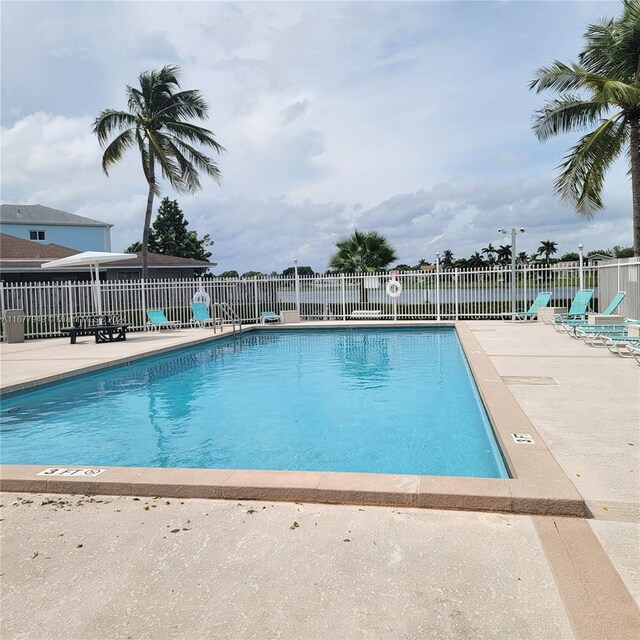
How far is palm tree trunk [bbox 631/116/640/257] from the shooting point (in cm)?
1454

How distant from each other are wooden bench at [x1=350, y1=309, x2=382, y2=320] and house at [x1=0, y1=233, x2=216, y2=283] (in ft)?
27.9

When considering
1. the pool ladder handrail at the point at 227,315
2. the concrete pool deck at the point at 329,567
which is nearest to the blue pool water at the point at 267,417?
the concrete pool deck at the point at 329,567

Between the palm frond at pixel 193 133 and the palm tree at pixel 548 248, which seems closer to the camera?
the palm frond at pixel 193 133

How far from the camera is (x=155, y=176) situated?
21016 mm

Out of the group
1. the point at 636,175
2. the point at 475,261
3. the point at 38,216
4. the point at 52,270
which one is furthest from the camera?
the point at 475,261

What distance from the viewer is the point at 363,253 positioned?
22.1m

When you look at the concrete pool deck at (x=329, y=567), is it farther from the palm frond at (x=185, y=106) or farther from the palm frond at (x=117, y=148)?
the palm frond at (x=185, y=106)

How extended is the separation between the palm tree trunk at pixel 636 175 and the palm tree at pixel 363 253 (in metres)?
9.45

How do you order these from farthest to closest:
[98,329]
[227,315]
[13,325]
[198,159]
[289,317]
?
[198,159] < [289,317] < [227,315] < [13,325] < [98,329]

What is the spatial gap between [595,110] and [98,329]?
1497 centimetres

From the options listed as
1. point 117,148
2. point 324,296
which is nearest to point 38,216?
point 117,148

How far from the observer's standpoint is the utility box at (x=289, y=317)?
1962cm

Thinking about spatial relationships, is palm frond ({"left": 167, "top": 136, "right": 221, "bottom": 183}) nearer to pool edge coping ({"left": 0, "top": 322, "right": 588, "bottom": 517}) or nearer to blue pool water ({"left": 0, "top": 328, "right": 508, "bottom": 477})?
blue pool water ({"left": 0, "top": 328, "right": 508, "bottom": 477})

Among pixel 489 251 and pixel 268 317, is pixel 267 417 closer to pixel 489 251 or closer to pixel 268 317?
pixel 268 317
